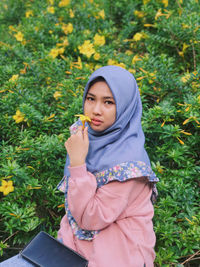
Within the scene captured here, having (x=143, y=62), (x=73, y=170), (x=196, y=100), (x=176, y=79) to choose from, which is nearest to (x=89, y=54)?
(x=143, y=62)

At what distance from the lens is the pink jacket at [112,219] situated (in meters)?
1.35

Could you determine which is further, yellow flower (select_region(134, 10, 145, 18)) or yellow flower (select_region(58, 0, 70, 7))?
yellow flower (select_region(58, 0, 70, 7))

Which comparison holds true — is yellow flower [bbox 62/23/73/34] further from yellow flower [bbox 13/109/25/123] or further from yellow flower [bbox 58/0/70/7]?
yellow flower [bbox 13/109/25/123]

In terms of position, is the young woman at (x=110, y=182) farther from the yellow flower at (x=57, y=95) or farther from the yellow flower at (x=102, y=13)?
the yellow flower at (x=102, y=13)

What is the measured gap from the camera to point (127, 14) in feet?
11.4

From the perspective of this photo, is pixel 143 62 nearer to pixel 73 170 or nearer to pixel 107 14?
pixel 107 14

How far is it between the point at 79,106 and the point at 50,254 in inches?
47.4

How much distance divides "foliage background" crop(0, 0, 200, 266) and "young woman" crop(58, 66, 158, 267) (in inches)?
18.2

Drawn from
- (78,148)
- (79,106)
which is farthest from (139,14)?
(78,148)

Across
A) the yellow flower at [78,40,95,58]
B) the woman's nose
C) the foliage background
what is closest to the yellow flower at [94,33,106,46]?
the foliage background

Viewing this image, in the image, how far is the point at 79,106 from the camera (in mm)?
2264

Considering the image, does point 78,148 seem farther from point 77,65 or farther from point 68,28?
point 68,28

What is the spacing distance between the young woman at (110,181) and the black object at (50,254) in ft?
0.30

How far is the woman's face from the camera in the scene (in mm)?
1430
